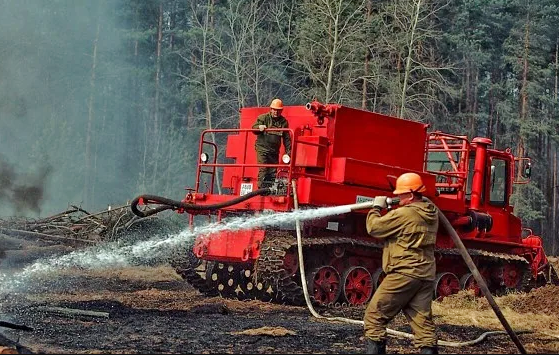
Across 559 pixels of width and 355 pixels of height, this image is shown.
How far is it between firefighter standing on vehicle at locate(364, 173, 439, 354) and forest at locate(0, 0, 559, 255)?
64.0 feet

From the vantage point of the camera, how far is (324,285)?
13.1 m

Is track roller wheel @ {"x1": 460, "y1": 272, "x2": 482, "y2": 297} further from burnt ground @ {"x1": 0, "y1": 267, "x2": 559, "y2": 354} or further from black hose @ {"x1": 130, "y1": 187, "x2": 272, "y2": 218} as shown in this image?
black hose @ {"x1": 130, "y1": 187, "x2": 272, "y2": 218}

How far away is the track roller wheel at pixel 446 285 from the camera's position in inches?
586

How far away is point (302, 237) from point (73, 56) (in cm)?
2451

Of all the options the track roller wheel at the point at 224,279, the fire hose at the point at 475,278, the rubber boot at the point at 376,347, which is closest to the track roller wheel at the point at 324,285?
the fire hose at the point at 475,278

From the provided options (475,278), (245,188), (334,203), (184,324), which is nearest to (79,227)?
(245,188)

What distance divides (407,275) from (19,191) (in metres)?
22.9

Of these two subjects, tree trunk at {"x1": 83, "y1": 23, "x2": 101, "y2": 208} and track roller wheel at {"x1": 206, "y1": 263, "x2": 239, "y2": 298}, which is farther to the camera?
tree trunk at {"x1": 83, "y1": 23, "x2": 101, "y2": 208}

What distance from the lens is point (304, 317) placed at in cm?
1181

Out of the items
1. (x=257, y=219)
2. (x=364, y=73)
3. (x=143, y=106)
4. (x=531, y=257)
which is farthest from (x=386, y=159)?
(x=143, y=106)

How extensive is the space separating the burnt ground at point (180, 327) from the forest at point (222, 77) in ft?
47.0

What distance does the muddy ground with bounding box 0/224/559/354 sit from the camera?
346 inches

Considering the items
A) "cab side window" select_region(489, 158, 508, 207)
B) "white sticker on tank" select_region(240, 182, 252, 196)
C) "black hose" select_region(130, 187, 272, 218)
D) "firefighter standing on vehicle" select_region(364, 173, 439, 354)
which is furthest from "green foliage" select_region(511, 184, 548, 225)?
"firefighter standing on vehicle" select_region(364, 173, 439, 354)

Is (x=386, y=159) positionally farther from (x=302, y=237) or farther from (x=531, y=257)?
(x=531, y=257)
